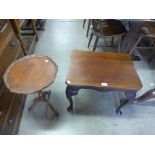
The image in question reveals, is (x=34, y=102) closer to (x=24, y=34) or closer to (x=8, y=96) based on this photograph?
(x=8, y=96)

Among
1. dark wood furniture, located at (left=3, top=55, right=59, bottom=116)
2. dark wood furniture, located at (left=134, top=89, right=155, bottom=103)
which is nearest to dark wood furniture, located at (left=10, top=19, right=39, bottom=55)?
dark wood furniture, located at (left=3, top=55, right=59, bottom=116)

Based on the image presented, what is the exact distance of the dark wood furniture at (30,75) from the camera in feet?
4.47

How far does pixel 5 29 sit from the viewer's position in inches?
66.7

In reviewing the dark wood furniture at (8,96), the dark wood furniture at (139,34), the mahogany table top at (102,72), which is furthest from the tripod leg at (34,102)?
the dark wood furniture at (139,34)

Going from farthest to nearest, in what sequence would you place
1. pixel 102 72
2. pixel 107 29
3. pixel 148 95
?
pixel 107 29 < pixel 148 95 < pixel 102 72

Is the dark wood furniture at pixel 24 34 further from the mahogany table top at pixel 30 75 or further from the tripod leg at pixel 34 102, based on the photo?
the tripod leg at pixel 34 102

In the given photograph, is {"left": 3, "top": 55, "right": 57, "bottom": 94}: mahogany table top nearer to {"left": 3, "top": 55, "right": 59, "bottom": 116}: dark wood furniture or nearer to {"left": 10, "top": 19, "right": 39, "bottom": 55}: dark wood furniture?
{"left": 3, "top": 55, "right": 59, "bottom": 116}: dark wood furniture

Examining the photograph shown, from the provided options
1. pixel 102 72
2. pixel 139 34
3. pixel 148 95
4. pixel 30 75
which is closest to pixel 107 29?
pixel 139 34

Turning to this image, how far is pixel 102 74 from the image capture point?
61.1 inches

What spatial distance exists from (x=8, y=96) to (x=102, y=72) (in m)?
0.92
